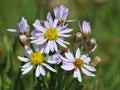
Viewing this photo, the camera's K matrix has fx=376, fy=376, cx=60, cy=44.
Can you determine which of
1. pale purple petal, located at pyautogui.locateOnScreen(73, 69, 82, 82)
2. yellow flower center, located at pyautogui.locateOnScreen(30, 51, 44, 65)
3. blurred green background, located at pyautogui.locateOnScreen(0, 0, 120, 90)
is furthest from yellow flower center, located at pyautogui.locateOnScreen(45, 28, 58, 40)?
blurred green background, located at pyautogui.locateOnScreen(0, 0, 120, 90)

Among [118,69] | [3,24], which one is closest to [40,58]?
[118,69]

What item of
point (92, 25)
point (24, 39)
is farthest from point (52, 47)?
point (92, 25)

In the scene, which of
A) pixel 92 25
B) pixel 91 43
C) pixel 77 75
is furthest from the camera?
pixel 92 25

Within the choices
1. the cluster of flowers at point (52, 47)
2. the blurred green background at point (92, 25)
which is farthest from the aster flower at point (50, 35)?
the blurred green background at point (92, 25)

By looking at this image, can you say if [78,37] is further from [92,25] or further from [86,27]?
[92,25]

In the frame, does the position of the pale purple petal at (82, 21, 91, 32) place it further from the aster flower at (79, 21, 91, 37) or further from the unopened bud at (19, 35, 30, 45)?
the unopened bud at (19, 35, 30, 45)

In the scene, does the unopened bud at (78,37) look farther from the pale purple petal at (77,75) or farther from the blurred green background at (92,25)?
the blurred green background at (92,25)
